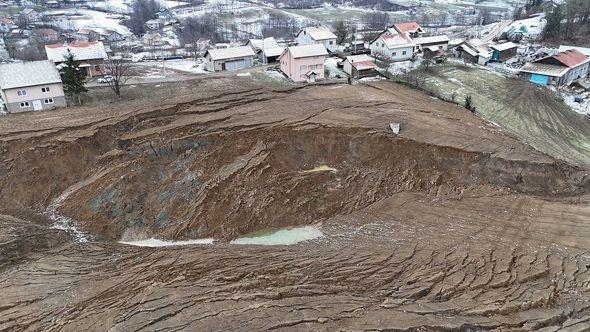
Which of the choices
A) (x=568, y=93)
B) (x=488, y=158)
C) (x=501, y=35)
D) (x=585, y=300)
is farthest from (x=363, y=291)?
(x=501, y=35)

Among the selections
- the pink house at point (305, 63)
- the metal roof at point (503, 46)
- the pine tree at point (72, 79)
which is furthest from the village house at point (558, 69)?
the pine tree at point (72, 79)

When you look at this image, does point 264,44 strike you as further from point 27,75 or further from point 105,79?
point 27,75

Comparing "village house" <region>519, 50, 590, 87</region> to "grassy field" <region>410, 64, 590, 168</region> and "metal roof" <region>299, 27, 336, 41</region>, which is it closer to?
"grassy field" <region>410, 64, 590, 168</region>

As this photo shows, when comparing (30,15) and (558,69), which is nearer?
(558,69)

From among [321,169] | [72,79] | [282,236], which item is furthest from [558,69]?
[72,79]

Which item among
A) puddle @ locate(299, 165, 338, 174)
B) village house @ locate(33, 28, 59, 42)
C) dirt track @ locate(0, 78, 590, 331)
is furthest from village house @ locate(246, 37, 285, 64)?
village house @ locate(33, 28, 59, 42)

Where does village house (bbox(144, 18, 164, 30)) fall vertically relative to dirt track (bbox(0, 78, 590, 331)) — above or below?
above
